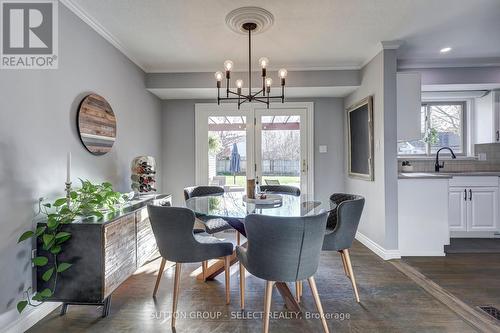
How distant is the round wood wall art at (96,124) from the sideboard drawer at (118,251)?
2.72 feet

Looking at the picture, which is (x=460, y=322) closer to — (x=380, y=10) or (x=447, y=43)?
(x=380, y=10)

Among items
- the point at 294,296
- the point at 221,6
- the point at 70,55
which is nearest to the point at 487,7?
the point at 221,6

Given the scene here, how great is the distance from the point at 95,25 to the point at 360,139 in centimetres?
345

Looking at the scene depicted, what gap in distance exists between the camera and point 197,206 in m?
2.10

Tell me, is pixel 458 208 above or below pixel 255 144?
below

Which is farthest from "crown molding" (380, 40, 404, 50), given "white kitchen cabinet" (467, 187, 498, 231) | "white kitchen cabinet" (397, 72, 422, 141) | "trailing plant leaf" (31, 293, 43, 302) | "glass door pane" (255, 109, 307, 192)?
"trailing plant leaf" (31, 293, 43, 302)

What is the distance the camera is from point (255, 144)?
13.9ft

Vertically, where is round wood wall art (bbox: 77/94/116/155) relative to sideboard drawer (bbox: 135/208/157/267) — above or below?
above

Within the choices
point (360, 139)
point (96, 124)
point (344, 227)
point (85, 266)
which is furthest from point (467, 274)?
point (96, 124)

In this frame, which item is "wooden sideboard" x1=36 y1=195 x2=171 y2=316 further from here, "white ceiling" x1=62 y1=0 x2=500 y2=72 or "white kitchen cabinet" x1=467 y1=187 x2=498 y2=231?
"white kitchen cabinet" x1=467 y1=187 x2=498 y2=231

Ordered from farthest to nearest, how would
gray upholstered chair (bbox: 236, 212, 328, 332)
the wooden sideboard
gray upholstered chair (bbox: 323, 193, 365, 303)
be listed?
gray upholstered chair (bbox: 323, 193, 365, 303)
the wooden sideboard
gray upholstered chair (bbox: 236, 212, 328, 332)

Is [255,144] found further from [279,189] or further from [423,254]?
[423,254]

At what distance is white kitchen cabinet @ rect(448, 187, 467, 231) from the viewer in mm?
3469

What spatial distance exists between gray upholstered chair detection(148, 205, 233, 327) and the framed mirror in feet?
7.73
